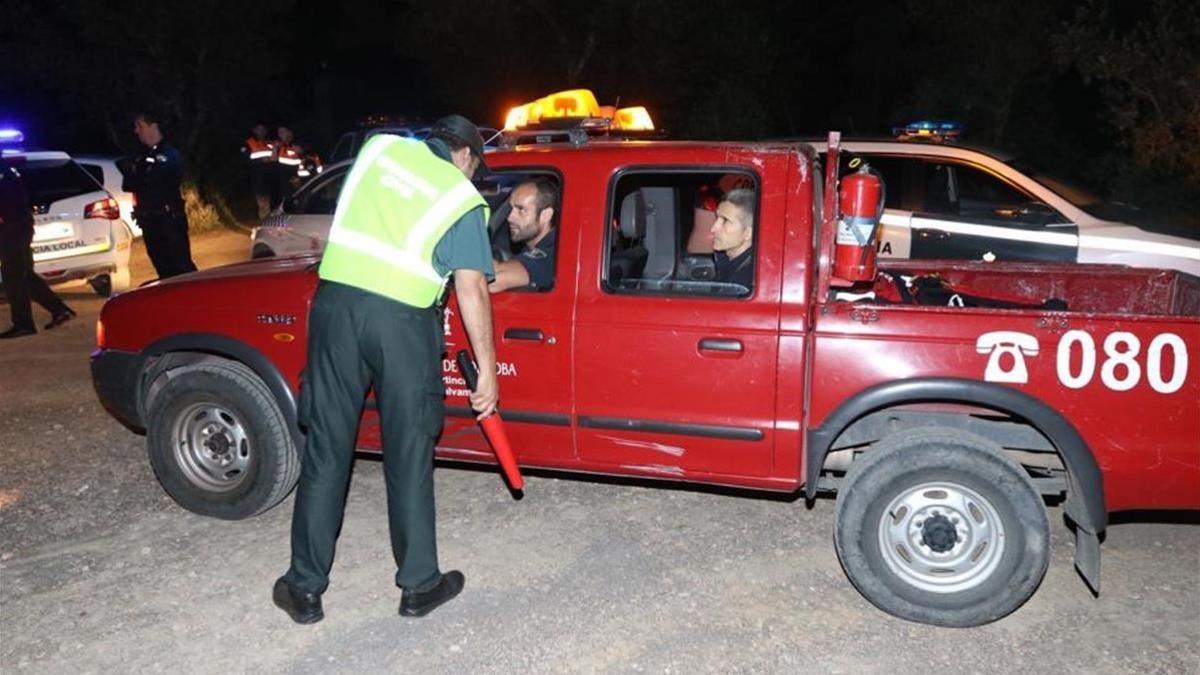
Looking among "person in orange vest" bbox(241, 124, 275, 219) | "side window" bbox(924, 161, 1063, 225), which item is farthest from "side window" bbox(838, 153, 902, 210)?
"person in orange vest" bbox(241, 124, 275, 219)

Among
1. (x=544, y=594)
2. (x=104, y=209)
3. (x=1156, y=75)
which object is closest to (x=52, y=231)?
(x=104, y=209)

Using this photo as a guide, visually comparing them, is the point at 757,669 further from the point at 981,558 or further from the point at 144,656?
the point at 144,656

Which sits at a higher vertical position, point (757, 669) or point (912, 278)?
point (912, 278)

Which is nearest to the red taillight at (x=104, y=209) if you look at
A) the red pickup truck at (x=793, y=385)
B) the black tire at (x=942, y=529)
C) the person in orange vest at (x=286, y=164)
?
the person in orange vest at (x=286, y=164)

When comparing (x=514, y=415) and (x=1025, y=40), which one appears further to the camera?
(x=1025, y=40)

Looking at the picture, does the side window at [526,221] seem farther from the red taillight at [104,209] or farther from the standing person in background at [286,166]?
the standing person in background at [286,166]

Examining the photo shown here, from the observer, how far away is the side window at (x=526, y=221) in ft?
15.3

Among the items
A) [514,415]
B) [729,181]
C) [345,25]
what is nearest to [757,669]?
[514,415]

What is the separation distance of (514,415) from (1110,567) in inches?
104

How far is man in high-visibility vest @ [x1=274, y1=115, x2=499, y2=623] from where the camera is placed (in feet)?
12.2

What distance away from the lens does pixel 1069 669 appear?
367 cm

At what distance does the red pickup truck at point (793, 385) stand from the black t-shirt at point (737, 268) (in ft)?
0.33

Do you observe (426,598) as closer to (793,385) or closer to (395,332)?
(395,332)

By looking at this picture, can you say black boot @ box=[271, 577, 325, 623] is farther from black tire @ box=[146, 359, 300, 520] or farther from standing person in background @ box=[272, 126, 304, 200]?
standing person in background @ box=[272, 126, 304, 200]
